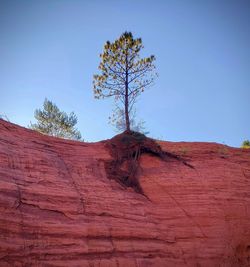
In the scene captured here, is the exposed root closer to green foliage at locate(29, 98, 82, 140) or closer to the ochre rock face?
the ochre rock face

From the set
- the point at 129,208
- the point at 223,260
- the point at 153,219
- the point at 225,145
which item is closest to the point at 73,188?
the point at 129,208

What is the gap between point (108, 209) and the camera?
825 cm

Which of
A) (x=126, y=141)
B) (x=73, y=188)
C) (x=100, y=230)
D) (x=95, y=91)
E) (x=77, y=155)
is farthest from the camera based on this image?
(x=95, y=91)

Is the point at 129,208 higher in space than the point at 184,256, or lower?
higher

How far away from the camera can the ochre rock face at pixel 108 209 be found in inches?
261

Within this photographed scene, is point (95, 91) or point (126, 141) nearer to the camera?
point (126, 141)

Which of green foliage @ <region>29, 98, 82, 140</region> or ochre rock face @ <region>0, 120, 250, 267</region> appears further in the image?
green foliage @ <region>29, 98, 82, 140</region>

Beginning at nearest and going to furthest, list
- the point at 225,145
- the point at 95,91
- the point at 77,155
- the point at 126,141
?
the point at 77,155 < the point at 126,141 < the point at 225,145 < the point at 95,91

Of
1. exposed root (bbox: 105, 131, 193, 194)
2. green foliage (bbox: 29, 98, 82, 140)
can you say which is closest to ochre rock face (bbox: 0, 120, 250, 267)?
exposed root (bbox: 105, 131, 193, 194)

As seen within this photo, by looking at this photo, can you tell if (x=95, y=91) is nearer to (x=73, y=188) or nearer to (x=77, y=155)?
(x=77, y=155)

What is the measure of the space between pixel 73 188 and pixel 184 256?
11.2ft

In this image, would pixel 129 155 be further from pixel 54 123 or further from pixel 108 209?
pixel 54 123

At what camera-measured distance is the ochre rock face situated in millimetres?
6629

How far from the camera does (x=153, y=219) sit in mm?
8859
